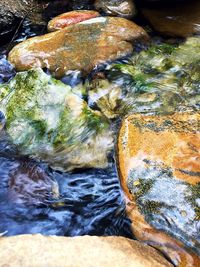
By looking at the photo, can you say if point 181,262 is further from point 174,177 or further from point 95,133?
point 95,133

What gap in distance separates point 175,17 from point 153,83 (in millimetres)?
2462

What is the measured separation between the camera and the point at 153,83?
5.19m

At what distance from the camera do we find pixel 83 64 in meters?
5.47

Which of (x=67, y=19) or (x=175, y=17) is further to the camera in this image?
(x=175, y=17)

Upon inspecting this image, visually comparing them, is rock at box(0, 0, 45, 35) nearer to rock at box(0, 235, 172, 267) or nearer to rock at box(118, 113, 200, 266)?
rock at box(118, 113, 200, 266)

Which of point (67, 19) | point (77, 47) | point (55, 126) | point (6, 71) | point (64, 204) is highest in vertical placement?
point (67, 19)

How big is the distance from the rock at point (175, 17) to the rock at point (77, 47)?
696 millimetres

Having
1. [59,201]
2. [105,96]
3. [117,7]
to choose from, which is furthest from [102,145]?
[117,7]

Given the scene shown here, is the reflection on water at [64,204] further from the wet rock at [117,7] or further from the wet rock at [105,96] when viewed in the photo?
the wet rock at [117,7]

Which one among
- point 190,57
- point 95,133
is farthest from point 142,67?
point 95,133

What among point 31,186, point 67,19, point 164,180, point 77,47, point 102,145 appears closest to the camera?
point 164,180

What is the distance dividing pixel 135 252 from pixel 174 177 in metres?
0.87

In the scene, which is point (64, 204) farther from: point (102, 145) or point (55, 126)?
point (55, 126)

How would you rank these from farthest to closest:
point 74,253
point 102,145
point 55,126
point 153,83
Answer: point 153,83, point 55,126, point 102,145, point 74,253
